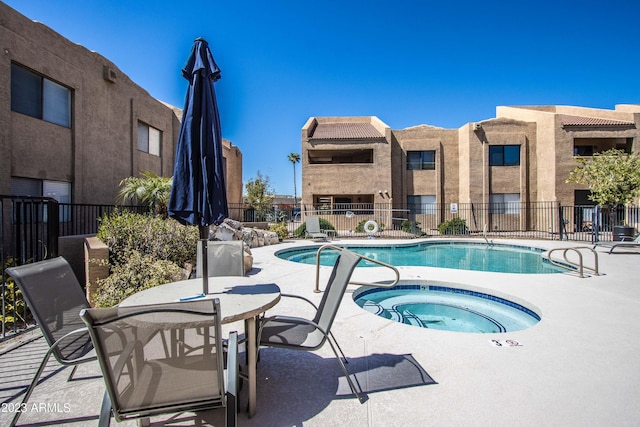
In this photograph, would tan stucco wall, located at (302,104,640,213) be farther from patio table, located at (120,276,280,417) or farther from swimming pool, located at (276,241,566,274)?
patio table, located at (120,276,280,417)

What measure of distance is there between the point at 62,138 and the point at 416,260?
12.7 metres

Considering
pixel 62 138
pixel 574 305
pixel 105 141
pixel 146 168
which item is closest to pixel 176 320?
pixel 574 305

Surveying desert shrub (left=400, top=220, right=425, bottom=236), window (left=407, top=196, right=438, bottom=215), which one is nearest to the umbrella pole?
desert shrub (left=400, top=220, right=425, bottom=236)

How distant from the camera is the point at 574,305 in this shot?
15.8ft

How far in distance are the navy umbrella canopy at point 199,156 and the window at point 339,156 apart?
Answer: 20.5 m

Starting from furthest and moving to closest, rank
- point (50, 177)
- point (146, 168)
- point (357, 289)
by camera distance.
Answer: point (146, 168) < point (50, 177) < point (357, 289)

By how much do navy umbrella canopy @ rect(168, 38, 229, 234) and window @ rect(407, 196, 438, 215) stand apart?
2167 centimetres

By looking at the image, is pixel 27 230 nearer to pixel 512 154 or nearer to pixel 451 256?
pixel 451 256

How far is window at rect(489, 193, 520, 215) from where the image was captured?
22.2 m

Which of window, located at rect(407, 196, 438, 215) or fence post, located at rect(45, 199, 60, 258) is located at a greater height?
window, located at rect(407, 196, 438, 215)

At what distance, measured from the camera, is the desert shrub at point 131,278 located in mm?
4586

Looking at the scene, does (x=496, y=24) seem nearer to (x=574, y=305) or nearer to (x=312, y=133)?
(x=312, y=133)

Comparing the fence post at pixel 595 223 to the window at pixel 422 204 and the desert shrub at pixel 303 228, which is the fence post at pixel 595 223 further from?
the desert shrub at pixel 303 228

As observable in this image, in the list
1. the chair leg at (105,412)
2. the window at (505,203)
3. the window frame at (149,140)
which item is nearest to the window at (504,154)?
the window at (505,203)
